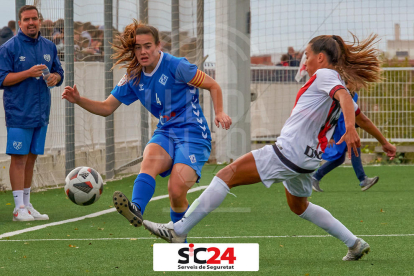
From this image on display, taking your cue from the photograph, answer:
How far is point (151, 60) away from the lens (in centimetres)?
515

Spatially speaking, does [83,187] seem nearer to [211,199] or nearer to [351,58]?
[211,199]

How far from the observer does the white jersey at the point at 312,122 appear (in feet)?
14.1

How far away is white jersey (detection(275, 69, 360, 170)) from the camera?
429cm

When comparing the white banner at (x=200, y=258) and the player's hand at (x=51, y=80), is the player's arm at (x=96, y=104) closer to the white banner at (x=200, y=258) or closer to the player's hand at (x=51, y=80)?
the white banner at (x=200, y=258)

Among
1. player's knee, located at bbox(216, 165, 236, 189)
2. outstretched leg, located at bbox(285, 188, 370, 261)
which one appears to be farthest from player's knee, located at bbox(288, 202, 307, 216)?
player's knee, located at bbox(216, 165, 236, 189)

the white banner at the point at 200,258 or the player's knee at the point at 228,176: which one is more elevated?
the player's knee at the point at 228,176

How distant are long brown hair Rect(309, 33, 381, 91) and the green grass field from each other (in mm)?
1233

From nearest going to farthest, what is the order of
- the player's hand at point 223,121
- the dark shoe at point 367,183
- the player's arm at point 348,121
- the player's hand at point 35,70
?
the player's arm at point 348,121, the player's hand at point 223,121, the player's hand at point 35,70, the dark shoe at point 367,183

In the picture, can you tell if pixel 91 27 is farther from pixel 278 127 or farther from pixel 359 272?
pixel 359 272

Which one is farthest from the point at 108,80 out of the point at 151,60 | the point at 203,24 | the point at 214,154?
the point at 151,60

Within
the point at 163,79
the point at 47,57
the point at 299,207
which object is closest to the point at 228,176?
the point at 299,207

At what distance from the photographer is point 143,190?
16.0 ft

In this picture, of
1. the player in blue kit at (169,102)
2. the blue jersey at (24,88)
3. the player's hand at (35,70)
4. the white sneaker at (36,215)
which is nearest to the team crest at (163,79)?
the player in blue kit at (169,102)

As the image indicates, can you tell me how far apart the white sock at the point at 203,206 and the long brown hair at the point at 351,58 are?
3.67 feet
